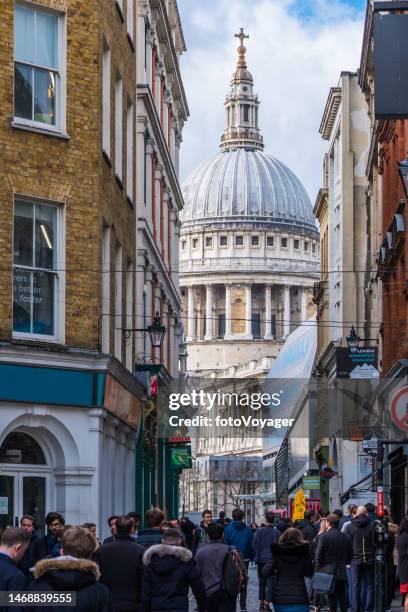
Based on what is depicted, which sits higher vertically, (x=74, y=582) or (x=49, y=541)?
(x=49, y=541)

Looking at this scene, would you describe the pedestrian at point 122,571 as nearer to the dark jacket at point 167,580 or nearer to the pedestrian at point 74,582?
the dark jacket at point 167,580

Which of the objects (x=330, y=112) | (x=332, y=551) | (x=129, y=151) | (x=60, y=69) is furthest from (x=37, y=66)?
(x=330, y=112)

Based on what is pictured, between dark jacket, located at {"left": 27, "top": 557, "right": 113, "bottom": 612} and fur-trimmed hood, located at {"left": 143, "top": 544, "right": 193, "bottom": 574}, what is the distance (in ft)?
12.7

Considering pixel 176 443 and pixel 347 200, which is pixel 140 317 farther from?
pixel 347 200

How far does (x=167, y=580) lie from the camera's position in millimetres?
14461

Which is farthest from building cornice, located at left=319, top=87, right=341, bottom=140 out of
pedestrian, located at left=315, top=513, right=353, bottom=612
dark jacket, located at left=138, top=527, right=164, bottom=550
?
dark jacket, located at left=138, top=527, right=164, bottom=550

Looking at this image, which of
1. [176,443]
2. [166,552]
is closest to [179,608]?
[166,552]

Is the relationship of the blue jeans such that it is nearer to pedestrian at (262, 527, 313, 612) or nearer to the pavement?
the pavement

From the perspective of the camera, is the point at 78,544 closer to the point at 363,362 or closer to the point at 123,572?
the point at 123,572

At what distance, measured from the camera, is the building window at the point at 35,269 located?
2675 centimetres

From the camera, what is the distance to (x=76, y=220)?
2781 cm

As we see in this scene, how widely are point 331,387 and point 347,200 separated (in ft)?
23.8

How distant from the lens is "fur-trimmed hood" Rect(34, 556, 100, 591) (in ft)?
34.2

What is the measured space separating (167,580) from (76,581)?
4091mm
